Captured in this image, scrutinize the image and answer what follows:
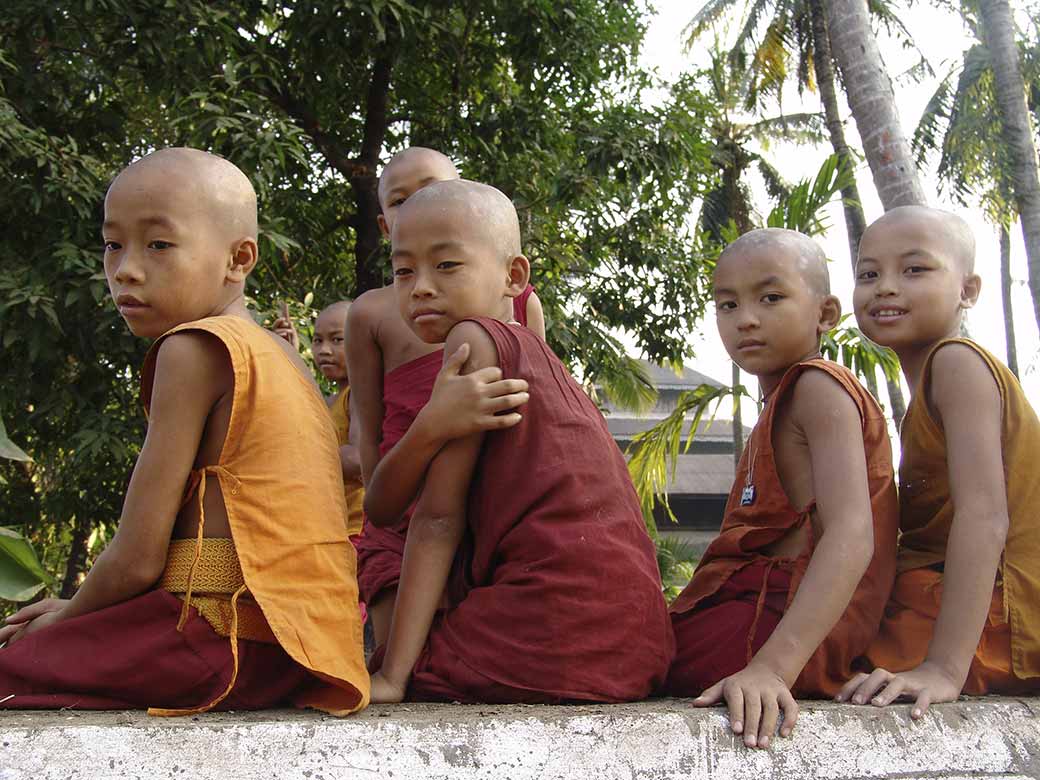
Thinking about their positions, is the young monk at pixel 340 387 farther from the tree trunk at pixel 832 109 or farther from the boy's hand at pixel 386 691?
the tree trunk at pixel 832 109

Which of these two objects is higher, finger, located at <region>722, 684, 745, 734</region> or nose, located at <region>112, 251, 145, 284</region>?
nose, located at <region>112, 251, 145, 284</region>

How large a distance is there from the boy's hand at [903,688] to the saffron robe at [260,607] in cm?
91

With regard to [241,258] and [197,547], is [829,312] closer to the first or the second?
[241,258]

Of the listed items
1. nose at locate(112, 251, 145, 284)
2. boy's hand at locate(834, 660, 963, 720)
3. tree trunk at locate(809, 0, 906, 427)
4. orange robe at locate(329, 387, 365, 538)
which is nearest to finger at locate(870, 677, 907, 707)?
boy's hand at locate(834, 660, 963, 720)

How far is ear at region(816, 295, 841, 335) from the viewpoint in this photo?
2533 mm

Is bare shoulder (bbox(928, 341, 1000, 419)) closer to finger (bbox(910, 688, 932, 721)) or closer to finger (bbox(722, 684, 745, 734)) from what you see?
finger (bbox(910, 688, 932, 721))

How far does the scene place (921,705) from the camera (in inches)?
74.4

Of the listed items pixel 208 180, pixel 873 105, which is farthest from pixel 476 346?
pixel 873 105

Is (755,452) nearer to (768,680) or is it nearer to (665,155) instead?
(768,680)

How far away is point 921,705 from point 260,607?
1188 mm

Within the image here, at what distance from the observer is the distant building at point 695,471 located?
19.2 meters

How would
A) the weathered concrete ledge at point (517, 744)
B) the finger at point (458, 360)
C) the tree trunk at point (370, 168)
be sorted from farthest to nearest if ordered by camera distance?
the tree trunk at point (370, 168) → the finger at point (458, 360) → the weathered concrete ledge at point (517, 744)

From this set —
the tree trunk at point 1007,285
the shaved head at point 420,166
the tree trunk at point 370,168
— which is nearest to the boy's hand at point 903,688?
the shaved head at point 420,166

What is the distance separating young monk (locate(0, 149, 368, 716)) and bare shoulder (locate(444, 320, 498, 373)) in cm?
33
